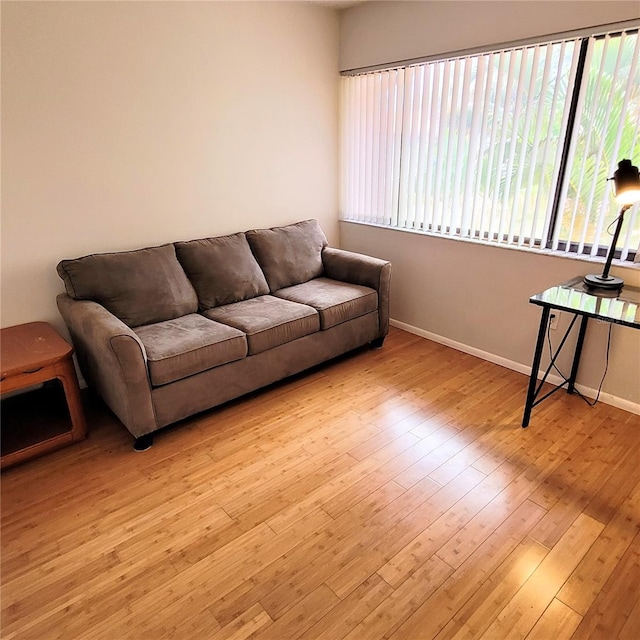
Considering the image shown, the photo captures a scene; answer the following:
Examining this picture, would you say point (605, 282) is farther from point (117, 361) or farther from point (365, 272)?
point (117, 361)

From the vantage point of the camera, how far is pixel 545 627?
145 centimetres

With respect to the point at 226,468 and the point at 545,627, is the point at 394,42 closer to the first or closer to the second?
the point at 226,468

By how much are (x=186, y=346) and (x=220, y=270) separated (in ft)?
2.60

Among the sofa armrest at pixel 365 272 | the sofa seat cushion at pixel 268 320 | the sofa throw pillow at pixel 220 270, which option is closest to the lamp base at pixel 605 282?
the sofa armrest at pixel 365 272

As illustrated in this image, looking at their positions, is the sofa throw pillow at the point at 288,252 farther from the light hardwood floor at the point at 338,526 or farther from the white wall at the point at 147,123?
the light hardwood floor at the point at 338,526

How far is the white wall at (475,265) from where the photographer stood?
8.27 feet

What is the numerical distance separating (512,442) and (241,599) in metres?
1.55

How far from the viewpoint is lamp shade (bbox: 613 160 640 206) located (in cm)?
209

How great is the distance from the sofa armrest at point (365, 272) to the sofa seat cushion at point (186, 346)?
3.74ft

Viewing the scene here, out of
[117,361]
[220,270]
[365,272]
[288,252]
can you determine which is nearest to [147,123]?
[220,270]

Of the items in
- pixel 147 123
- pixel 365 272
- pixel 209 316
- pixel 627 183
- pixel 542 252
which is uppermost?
pixel 147 123

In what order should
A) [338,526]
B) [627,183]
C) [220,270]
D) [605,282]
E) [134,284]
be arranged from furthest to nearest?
[220,270] → [134,284] → [605,282] → [627,183] → [338,526]

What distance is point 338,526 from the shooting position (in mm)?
1850

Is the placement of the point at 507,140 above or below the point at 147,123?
below
